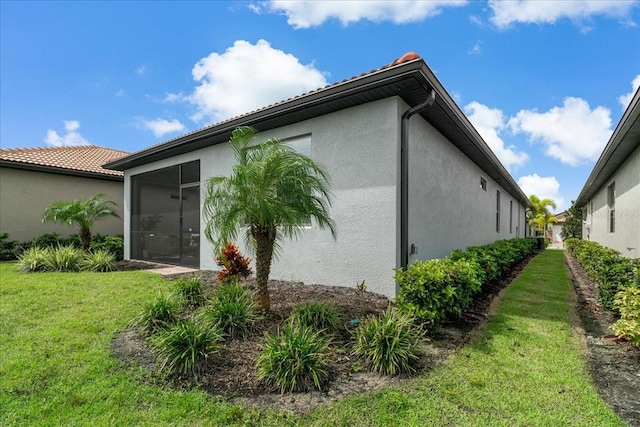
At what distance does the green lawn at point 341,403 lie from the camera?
99.0 inches

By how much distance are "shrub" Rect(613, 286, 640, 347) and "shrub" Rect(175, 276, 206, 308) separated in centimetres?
564

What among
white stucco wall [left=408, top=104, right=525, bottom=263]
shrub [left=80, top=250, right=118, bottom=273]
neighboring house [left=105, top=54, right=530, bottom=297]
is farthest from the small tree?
shrub [left=80, top=250, right=118, bottom=273]

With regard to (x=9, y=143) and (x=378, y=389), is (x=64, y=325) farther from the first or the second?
(x=9, y=143)

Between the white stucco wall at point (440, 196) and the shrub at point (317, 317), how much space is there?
2.42 metres

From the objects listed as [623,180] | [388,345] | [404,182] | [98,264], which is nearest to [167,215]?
[98,264]

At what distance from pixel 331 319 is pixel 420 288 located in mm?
1229

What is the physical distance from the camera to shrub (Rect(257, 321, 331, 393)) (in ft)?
9.63

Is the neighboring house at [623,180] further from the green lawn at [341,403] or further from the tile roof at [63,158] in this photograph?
the tile roof at [63,158]

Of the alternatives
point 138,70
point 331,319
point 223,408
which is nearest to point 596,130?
point 331,319

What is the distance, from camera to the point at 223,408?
2652 mm

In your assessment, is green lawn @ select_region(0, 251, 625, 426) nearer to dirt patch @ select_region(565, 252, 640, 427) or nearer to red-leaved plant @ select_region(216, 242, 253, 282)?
dirt patch @ select_region(565, 252, 640, 427)

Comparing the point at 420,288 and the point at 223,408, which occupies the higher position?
the point at 420,288

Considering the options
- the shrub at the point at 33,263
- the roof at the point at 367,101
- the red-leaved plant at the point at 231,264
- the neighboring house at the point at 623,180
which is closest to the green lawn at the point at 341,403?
the red-leaved plant at the point at 231,264

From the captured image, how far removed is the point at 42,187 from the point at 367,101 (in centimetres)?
1471
